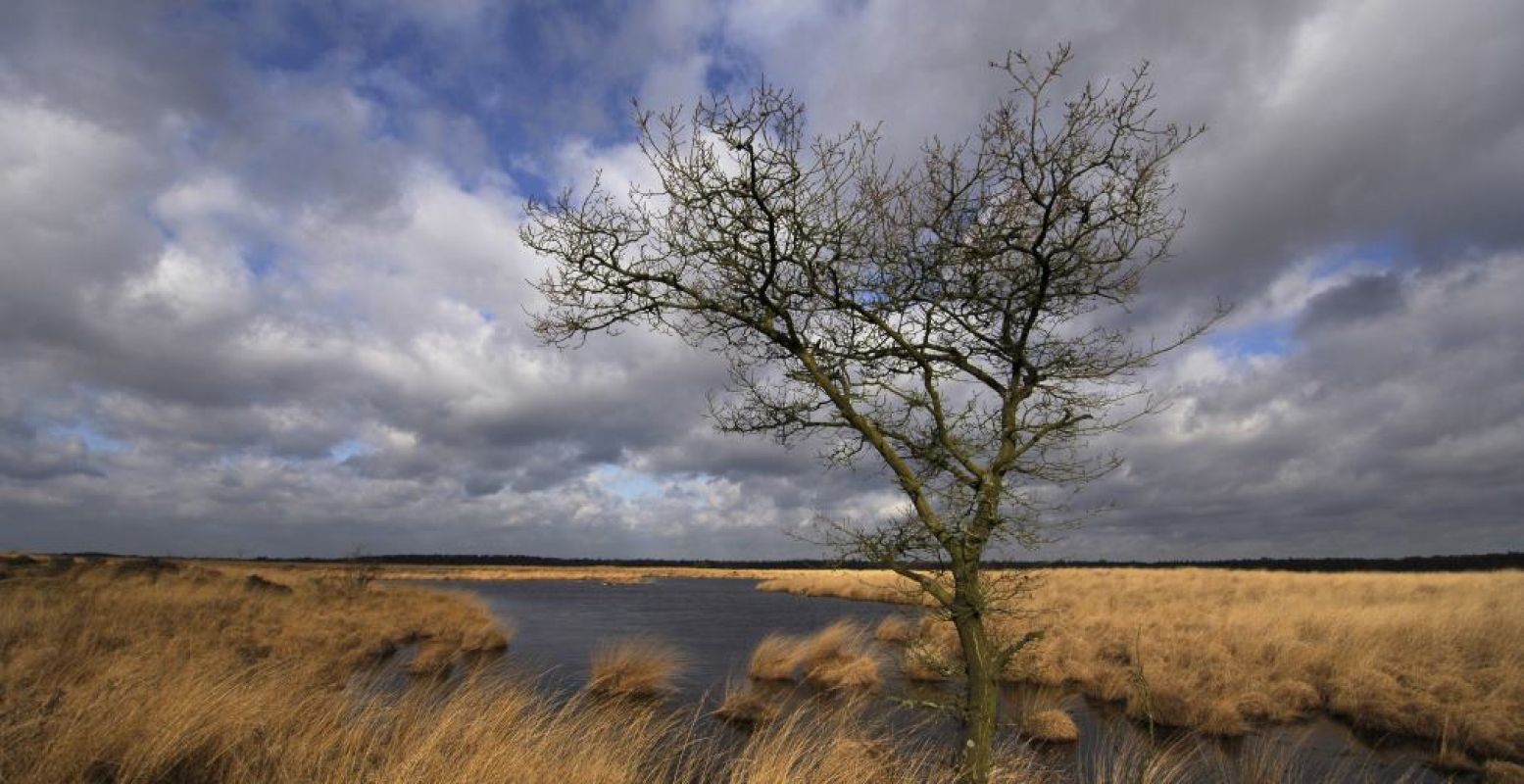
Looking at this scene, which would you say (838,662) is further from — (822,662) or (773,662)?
(773,662)

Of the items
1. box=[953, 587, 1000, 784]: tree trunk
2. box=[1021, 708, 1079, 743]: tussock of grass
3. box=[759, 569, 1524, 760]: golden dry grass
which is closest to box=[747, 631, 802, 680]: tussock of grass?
box=[759, 569, 1524, 760]: golden dry grass

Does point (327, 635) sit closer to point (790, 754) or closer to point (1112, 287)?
point (790, 754)

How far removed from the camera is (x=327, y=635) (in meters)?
19.9

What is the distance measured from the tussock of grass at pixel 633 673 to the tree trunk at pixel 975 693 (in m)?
10.3

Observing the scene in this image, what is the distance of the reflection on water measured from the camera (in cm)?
1063

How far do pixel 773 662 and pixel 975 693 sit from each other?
13497mm

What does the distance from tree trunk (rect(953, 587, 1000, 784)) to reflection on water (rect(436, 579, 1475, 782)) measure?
939mm

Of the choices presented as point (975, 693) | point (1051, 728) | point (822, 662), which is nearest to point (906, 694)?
point (1051, 728)

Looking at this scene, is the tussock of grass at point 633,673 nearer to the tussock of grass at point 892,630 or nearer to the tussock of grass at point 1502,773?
the tussock of grass at point 892,630

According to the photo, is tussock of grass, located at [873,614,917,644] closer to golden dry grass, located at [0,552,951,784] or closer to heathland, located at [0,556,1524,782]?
heathland, located at [0,556,1524,782]

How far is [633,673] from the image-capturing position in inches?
608

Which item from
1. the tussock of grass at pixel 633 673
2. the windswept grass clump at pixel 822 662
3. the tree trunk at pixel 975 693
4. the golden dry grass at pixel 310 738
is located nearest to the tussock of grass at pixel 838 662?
the windswept grass clump at pixel 822 662

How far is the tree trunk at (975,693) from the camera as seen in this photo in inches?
199

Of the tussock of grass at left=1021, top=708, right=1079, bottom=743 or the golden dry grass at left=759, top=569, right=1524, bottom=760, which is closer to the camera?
the tussock of grass at left=1021, top=708, right=1079, bottom=743
